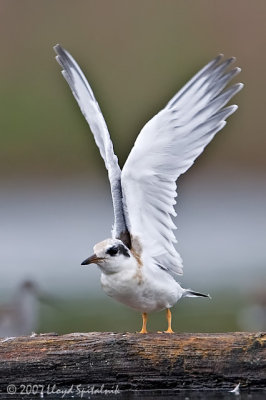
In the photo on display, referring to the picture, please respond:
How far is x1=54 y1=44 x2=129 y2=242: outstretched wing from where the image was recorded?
31.5 ft

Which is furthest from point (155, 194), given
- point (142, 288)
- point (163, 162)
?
point (142, 288)

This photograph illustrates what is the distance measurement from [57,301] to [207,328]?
2486 mm

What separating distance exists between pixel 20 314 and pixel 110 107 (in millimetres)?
8319

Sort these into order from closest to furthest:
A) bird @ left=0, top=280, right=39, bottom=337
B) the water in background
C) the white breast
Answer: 1. the white breast
2. bird @ left=0, top=280, right=39, bottom=337
3. the water in background

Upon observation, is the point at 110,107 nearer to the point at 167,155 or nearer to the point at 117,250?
the point at 167,155

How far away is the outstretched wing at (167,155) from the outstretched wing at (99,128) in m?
0.07

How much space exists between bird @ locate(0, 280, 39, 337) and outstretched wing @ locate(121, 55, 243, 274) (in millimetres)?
4391

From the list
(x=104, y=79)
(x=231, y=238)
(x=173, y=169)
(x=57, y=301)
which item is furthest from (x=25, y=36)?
(x=173, y=169)

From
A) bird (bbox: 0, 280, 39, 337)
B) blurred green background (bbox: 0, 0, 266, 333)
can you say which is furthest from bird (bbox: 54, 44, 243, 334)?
blurred green background (bbox: 0, 0, 266, 333)

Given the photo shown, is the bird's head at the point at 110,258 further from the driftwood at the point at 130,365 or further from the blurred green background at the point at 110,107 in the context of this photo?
the blurred green background at the point at 110,107

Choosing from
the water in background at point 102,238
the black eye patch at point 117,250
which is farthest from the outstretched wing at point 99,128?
the water in background at point 102,238

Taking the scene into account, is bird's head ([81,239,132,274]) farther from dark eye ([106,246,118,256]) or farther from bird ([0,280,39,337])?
bird ([0,280,39,337])

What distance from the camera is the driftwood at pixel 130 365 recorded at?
9.00 metres

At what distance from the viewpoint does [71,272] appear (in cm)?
1714
